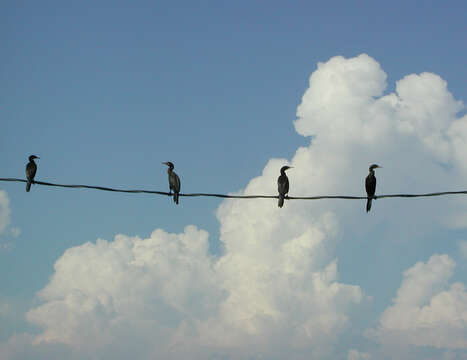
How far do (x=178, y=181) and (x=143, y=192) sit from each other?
7.11 meters

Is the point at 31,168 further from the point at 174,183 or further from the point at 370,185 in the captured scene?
the point at 370,185

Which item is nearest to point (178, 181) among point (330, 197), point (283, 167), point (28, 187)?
point (283, 167)

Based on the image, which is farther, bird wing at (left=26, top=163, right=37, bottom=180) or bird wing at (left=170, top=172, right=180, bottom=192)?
bird wing at (left=26, top=163, right=37, bottom=180)

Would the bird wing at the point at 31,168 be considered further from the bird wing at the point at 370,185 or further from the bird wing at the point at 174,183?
the bird wing at the point at 370,185

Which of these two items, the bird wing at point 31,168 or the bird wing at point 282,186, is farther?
the bird wing at point 31,168

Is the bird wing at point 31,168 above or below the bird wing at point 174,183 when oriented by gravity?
above

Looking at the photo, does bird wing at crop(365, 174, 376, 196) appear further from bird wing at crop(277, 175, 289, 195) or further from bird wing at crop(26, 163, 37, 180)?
bird wing at crop(26, 163, 37, 180)

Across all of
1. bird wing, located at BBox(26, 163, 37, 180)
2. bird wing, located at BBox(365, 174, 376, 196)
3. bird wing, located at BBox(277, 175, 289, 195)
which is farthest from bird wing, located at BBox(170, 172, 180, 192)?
bird wing, located at BBox(365, 174, 376, 196)

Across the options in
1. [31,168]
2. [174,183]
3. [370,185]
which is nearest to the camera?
[370,185]

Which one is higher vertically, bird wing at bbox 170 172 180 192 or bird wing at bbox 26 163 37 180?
bird wing at bbox 26 163 37 180

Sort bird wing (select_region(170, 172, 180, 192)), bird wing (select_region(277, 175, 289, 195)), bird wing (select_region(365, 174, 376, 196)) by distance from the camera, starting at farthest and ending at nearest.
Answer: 1. bird wing (select_region(170, 172, 180, 192))
2. bird wing (select_region(365, 174, 376, 196))
3. bird wing (select_region(277, 175, 289, 195))

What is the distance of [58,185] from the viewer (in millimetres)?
12664

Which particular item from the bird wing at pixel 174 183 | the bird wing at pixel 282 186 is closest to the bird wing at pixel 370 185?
the bird wing at pixel 282 186

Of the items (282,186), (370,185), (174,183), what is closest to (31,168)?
(174,183)
